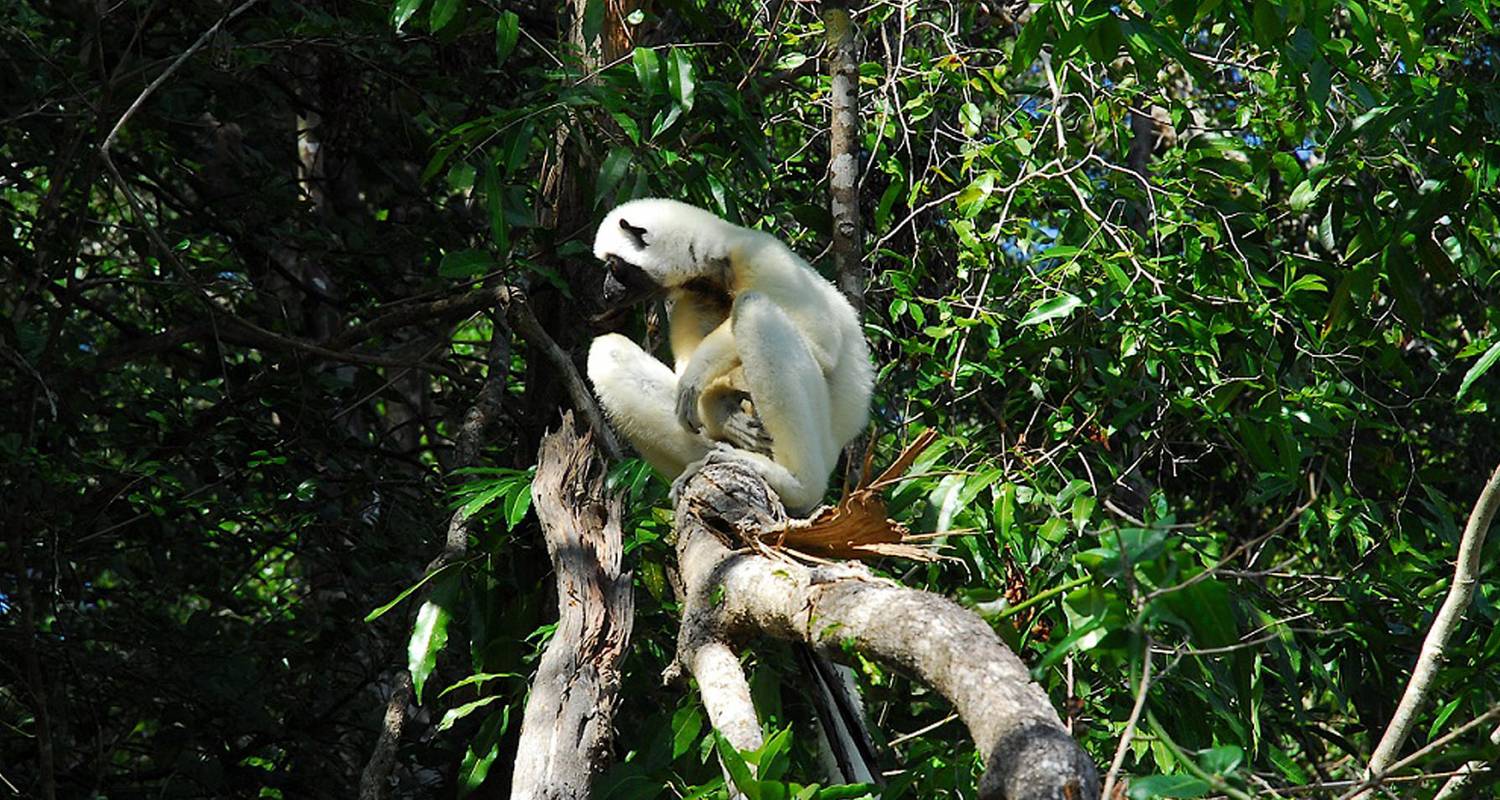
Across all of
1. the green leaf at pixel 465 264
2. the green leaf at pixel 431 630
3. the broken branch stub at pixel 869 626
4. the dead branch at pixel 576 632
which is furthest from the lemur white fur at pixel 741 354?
the green leaf at pixel 431 630

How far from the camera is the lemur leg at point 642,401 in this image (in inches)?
205

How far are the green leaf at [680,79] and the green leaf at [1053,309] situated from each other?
1.41 metres

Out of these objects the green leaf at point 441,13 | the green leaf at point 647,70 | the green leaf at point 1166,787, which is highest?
the green leaf at point 441,13

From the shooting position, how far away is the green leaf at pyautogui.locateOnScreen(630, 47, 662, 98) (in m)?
4.56

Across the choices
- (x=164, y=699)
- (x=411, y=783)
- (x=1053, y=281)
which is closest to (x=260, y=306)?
(x=164, y=699)

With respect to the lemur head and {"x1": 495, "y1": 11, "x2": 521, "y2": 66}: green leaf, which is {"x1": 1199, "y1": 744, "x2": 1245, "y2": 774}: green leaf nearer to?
the lemur head

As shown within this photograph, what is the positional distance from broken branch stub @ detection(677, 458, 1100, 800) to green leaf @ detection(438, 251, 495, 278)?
1418mm

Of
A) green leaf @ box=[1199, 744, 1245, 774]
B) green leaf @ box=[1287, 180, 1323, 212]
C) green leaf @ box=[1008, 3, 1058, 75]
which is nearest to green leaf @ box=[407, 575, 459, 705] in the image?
green leaf @ box=[1008, 3, 1058, 75]

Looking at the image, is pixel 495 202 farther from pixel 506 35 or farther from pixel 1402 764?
pixel 1402 764

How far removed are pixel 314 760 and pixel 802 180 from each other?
3.46 meters

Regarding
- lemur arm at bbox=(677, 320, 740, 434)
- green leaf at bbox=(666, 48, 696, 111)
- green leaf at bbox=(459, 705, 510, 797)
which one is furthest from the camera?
lemur arm at bbox=(677, 320, 740, 434)

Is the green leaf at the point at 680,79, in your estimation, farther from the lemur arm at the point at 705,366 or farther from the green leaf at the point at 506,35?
the lemur arm at the point at 705,366

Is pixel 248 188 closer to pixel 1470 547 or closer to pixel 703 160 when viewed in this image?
pixel 703 160

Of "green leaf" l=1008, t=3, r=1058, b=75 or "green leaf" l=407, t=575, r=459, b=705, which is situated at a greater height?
"green leaf" l=1008, t=3, r=1058, b=75
